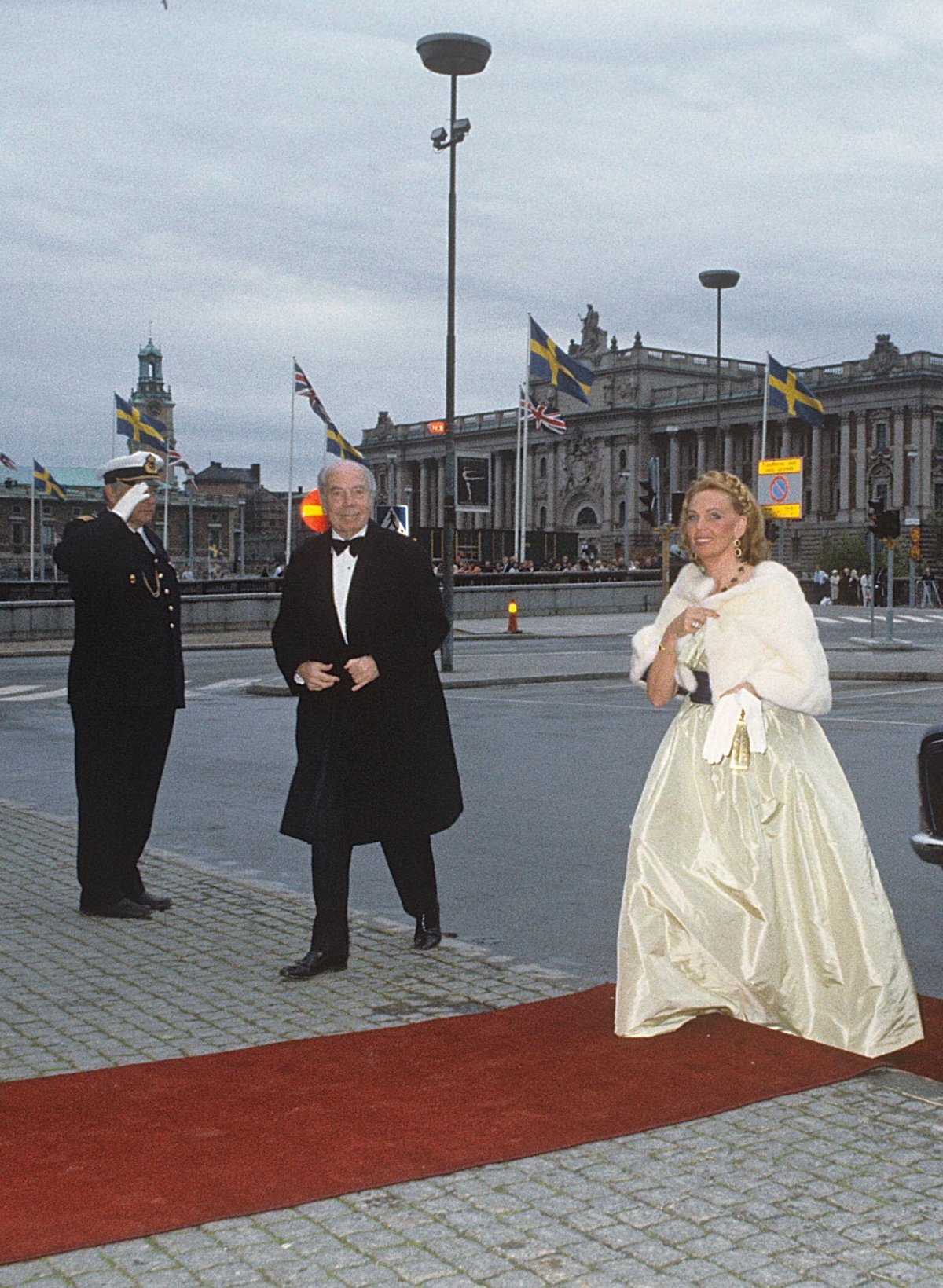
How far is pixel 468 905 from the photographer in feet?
24.0

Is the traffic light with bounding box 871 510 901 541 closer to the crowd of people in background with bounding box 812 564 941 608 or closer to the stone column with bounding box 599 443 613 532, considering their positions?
the crowd of people in background with bounding box 812 564 941 608

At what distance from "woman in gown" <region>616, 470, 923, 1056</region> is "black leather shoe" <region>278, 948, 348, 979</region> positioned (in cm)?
134

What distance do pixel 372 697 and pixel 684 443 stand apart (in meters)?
115

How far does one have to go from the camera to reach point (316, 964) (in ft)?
19.1

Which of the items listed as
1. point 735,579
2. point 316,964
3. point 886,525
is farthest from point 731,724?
point 886,525

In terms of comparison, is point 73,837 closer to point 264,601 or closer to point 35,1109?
point 35,1109

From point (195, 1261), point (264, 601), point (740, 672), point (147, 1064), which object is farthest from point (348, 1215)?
point (264, 601)

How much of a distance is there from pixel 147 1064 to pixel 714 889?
1.78 m

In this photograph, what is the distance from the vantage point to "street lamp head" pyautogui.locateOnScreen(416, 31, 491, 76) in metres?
22.3

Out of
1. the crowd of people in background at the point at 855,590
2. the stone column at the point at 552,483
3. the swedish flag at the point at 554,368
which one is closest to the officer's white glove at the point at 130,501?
the swedish flag at the point at 554,368

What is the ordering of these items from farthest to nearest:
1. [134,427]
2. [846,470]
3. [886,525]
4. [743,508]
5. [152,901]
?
1. [846,470]
2. [134,427]
3. [886,525]
4. [152,901]
5. [743,508]

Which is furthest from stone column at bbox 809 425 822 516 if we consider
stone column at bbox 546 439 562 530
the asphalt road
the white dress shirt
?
the white dress shirt

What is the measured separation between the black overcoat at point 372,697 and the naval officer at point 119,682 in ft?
3.45

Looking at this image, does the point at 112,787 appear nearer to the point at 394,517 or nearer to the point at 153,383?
the point at 394,517
